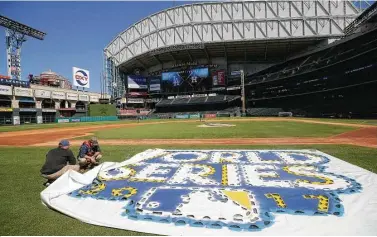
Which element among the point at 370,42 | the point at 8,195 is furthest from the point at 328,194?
the point at 370,42

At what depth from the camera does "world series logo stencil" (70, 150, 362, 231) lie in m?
4.98

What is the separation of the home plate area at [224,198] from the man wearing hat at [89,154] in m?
0.73

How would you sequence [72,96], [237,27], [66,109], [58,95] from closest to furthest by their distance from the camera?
[237,27]
[58,95]
[66,109]
[72,96]

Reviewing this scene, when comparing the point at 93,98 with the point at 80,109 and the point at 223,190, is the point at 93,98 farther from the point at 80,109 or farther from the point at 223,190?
the point at 223,190

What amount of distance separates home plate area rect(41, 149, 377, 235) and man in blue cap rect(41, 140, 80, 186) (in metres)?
0.46

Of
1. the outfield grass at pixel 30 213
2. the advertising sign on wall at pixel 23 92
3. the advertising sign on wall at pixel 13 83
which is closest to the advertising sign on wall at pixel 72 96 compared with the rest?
the advertising sign on wall at pixel 23 92

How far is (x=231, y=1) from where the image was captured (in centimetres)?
8131

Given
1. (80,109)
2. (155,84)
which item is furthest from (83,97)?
(155,84)

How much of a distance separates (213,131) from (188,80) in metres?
66.7

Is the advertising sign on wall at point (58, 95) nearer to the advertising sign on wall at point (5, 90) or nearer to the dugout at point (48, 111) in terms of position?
the dugout at point (48, 111)

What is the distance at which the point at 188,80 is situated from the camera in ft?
298

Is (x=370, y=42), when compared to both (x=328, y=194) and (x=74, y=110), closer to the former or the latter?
(x=328, y=194)

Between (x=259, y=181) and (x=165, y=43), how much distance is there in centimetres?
8630

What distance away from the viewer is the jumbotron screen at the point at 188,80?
88213mm
